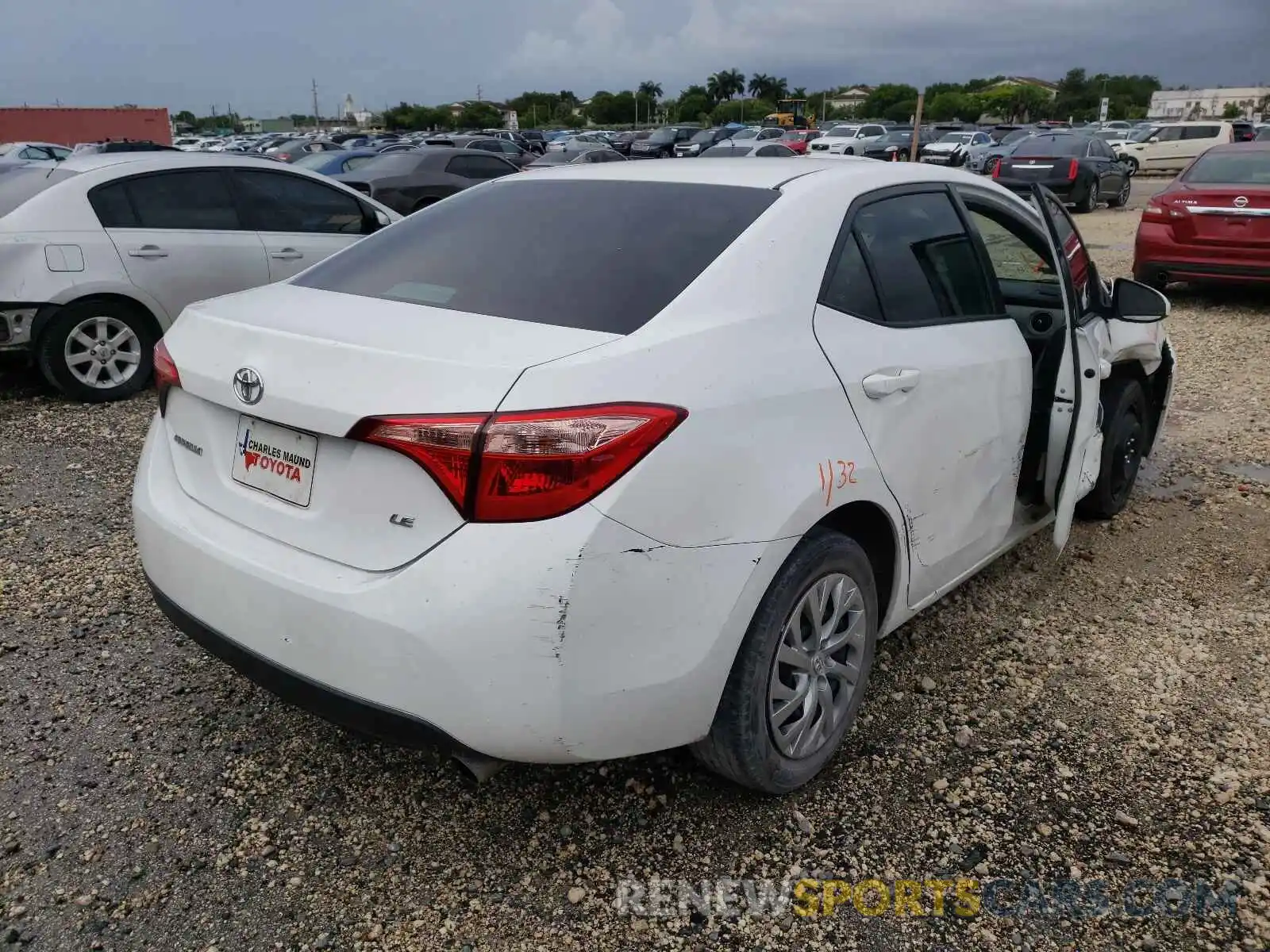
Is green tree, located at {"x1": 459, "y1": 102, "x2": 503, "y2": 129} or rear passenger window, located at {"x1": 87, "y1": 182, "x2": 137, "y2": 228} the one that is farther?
green tree, located at {"x1": 459, "y1": 102, "x2": 503, "y2": 129}

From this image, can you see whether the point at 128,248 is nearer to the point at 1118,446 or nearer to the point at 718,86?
the point at 1118,446

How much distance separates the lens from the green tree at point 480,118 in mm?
73231

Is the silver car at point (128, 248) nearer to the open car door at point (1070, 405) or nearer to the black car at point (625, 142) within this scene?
the open car door at point (1070, 405)

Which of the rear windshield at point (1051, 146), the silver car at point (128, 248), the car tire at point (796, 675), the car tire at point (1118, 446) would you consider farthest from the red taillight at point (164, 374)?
the rear windshield at point (1051, 146)

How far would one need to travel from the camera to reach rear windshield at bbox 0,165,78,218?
20.5ft

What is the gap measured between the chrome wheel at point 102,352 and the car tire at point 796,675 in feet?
18.0

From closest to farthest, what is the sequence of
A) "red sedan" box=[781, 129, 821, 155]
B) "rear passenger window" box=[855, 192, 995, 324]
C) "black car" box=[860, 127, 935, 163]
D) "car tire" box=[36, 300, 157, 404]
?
"rear passenger window" box=[855, 192, 995, 324] < "car tire" box=[36, 300, 157, 404] < "black car" box=[860, 127, 935, 163] < "red sedan" box=[781, 129, 821, 155]

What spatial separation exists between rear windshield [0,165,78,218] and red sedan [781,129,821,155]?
2409 centimetres

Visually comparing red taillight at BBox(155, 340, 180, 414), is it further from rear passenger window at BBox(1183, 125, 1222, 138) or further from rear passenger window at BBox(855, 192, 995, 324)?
rear passenger window at BBox(1183, 125, 1222, 138)

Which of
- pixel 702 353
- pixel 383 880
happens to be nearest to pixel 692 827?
pixel 383 880

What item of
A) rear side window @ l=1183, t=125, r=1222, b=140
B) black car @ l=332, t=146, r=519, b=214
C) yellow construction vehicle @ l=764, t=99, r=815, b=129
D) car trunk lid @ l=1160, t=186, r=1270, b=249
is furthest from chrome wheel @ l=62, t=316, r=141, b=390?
yellow construction vehicle @ l=764, t=99, r=815, b=129

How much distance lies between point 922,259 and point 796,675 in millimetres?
1363

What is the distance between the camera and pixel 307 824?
2566 millimetres

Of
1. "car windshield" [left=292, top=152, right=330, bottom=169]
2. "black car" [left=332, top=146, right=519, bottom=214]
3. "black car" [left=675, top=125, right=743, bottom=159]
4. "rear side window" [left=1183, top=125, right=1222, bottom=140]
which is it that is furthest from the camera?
"black car" [left=675, top=125, right=743, bottom=159]
